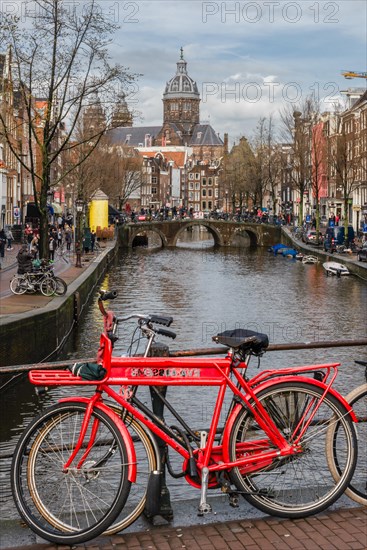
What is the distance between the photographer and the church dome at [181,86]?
634ft

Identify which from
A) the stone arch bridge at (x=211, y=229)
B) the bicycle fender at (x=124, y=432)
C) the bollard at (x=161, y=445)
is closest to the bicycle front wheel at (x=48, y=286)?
the bollard at (x=161, y=445)

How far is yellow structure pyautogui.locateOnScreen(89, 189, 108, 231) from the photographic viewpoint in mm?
62072

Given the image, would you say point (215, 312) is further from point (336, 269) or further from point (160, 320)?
point (160, 320)

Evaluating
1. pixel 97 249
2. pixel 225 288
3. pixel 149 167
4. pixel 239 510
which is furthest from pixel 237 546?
pixel 149 167

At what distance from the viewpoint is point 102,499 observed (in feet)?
15.9

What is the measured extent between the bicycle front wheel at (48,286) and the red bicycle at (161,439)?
18.4m

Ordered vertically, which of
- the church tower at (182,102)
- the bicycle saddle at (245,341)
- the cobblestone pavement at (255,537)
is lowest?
the cobblestone pavement at (255,537)

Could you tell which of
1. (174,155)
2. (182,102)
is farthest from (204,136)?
(174,155)

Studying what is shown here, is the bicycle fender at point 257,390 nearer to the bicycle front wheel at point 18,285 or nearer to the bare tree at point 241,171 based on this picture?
the bicycle front wheel at point 18,285

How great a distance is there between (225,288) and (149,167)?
114 meters

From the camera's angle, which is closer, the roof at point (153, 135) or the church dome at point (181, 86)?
the roof at point (153, 135)

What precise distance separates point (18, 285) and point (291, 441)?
1927cm

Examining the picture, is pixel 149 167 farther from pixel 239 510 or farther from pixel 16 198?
pixel 239 510

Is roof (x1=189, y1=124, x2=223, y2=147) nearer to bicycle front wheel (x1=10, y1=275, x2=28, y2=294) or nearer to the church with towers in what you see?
the church with towers
